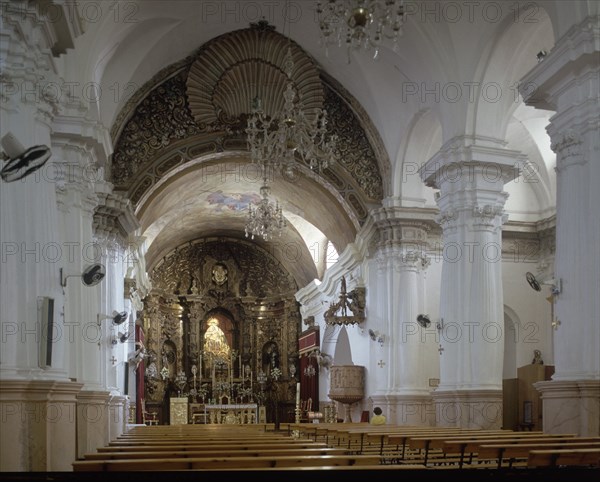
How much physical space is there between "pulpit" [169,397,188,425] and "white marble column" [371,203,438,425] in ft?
38.2

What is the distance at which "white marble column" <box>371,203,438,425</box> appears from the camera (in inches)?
674

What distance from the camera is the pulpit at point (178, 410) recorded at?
2777 centimetres

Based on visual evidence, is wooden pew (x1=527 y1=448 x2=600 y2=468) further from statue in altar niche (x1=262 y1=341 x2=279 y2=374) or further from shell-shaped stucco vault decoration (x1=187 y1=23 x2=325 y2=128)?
statue in altar niche (x1=262 y1=341 x2=279 y2=374)

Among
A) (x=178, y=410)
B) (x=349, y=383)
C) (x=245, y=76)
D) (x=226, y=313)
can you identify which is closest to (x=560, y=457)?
(x=349, y=383)

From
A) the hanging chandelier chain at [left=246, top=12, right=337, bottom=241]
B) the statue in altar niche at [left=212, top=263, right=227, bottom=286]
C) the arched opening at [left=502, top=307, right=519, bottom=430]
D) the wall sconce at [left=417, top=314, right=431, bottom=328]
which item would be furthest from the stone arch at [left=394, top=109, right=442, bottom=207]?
the statue in altar niche at [left=212, top=263, right=227, bottom=286]

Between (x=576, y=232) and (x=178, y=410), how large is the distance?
20673 millimetres

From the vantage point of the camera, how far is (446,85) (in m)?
13.7

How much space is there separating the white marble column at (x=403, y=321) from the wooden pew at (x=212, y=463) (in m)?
10.8

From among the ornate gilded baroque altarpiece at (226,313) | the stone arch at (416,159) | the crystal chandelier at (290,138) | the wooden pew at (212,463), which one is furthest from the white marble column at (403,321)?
the ornate gilded baroque altarpiece at (226,313)

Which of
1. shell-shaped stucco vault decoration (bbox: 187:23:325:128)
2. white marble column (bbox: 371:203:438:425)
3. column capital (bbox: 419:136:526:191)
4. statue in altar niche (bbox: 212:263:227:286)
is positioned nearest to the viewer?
column capital (bbox: 419:136:526:191)

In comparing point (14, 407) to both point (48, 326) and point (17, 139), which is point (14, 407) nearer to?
point (48, 326)

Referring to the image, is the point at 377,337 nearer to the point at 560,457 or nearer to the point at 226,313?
the point at 560,457

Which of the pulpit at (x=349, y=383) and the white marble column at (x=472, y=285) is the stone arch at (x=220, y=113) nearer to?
the pulpit at (x=349, y=383)

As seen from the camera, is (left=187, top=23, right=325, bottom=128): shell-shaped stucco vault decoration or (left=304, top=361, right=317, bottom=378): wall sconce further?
(left=304, top=361, right=317, bottom=378): wall sconce
